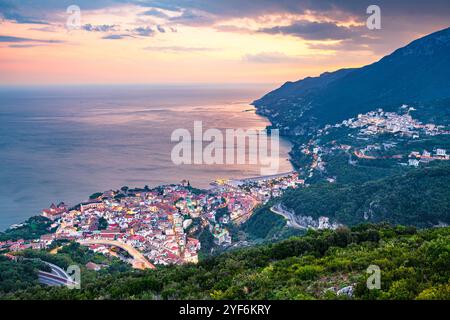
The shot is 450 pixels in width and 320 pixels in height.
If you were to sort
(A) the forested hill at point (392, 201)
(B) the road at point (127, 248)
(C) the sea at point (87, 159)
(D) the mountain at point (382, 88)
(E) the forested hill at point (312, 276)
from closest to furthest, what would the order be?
1. (E) the forested hill at point (312, 276)
2. (B) the road at point (127, 248)
3. (A) the forested hill at point (392, 201)
4. (C) the sea at point (87, 159)
5. (D) the mountain at point (382, 88)

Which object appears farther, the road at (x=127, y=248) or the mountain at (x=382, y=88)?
the mountain at (x=382, y=88)

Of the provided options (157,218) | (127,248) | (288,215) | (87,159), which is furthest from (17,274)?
(87,159)

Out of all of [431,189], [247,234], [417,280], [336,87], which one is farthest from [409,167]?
[336,87]

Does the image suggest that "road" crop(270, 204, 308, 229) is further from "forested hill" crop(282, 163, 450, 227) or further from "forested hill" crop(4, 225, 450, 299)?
"forested hill" crop(4, 225, 450, 299)

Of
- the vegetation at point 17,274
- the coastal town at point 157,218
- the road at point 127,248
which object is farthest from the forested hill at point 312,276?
the coastal town at point 157,218

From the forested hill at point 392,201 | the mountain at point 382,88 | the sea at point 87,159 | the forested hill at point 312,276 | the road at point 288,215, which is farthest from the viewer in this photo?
the mountain at point 382,88

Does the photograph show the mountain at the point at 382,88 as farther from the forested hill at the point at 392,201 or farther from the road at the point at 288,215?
the forested hill at the point at 392,201

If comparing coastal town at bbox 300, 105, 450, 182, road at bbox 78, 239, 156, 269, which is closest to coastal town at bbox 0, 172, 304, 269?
road at bbox 78, 239, 156, 269
